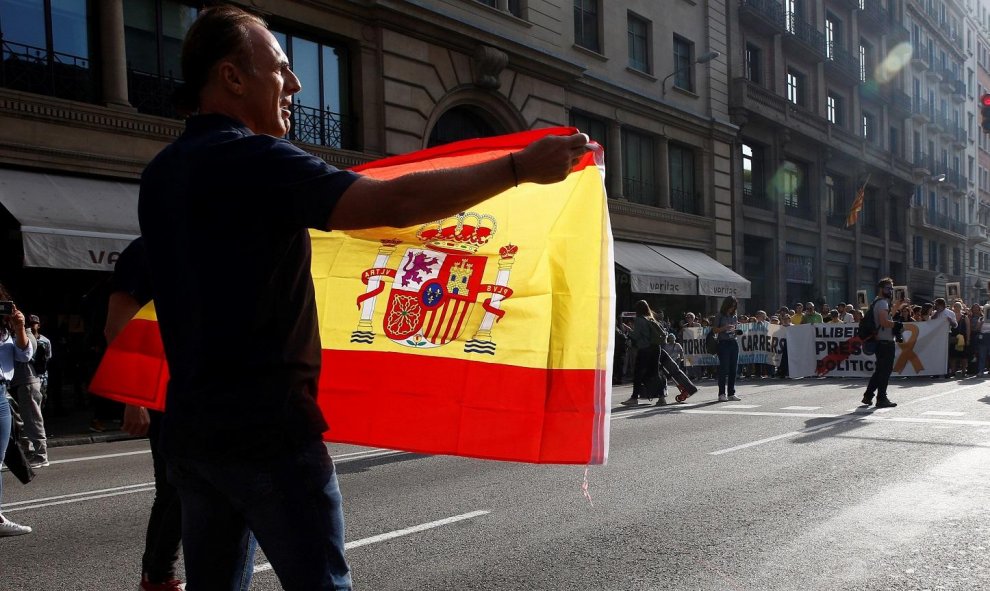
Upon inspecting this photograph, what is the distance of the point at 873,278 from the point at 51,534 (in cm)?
4266

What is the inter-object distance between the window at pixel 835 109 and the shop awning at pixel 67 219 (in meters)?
32.2

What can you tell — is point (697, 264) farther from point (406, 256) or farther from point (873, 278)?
point (406, 256)

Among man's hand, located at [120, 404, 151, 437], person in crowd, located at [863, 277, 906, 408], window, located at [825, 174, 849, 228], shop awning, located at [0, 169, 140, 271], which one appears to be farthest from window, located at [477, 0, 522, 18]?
window, located at [825, 174, 849, 228]

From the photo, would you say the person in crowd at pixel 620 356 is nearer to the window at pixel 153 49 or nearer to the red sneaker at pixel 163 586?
the window at pixel 153 49

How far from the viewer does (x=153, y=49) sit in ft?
50.1

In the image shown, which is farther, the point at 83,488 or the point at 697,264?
the point at 697,264

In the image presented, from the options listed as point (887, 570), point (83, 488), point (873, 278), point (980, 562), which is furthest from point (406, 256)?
point (873, 278)

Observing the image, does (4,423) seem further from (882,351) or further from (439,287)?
(882,351)

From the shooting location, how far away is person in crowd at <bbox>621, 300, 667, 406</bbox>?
14445 mm

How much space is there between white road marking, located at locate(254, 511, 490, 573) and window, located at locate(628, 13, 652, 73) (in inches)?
881

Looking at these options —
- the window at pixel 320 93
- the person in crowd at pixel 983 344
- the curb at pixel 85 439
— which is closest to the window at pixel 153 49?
the window at pixel 320 93

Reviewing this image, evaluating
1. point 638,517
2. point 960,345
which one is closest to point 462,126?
point 960,345

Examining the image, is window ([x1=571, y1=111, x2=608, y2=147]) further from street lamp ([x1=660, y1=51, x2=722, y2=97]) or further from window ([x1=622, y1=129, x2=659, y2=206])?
street lamp ([x1=660, y1=51, x2=722, y2=97])

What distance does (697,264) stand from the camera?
26.7 m
